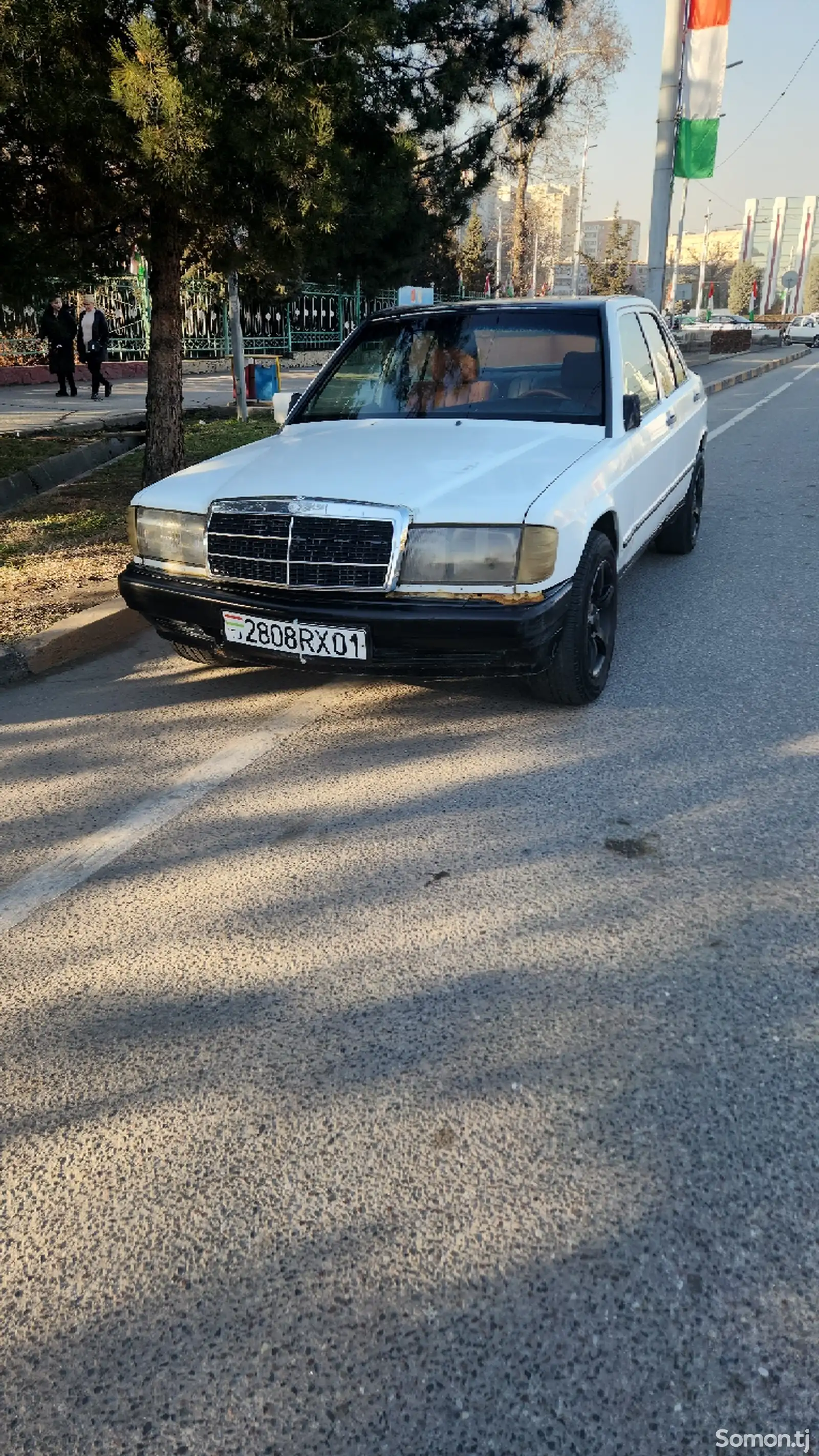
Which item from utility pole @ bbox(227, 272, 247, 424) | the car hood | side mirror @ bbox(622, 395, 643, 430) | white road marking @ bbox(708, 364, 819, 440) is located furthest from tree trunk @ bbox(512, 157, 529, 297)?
the car hood

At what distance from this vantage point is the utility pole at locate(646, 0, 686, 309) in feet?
→ 56.0

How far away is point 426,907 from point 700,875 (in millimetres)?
802

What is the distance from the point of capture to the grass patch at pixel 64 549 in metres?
5.43

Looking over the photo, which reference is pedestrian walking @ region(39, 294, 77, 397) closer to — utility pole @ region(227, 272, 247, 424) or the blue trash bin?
utility pole @ region(227, 272, 247, 424)

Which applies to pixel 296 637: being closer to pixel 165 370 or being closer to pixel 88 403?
pixel 165 370

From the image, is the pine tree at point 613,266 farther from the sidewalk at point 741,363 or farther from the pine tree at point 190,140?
the pine tree at point 190,140

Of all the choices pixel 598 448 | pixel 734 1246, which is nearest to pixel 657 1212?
pixel 734 1246

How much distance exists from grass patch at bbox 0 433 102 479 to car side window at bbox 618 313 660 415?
5576 mm

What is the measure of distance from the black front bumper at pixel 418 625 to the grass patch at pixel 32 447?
225 inches

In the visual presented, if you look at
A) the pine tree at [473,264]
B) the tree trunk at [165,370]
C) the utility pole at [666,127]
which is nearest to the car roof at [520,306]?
the tree trunk at [165,370]

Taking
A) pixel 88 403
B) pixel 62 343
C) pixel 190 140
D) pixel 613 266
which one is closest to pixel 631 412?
pixel 190 140

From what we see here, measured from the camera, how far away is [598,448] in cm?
429

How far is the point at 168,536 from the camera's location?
413 cm

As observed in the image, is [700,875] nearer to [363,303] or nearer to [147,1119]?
[147,1119]
